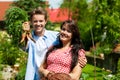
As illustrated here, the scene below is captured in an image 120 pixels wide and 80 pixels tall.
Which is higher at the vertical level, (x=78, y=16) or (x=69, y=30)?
(x=69, y=30)

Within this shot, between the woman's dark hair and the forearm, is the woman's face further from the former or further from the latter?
the forearm

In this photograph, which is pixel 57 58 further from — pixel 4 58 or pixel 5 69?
pixel 4 58

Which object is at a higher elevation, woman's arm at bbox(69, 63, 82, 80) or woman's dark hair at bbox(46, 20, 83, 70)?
woman's dark hair at bbox(46, 20, 83, 70)

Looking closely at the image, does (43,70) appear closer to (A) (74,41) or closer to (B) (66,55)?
(B) (66,55)

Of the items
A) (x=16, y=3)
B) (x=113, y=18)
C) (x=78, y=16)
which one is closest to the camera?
(x=113, y=18)

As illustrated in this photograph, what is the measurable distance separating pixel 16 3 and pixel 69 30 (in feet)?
86.9

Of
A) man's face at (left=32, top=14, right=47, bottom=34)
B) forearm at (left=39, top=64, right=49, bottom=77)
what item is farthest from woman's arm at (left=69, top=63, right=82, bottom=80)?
man's face at (left=32, top=14, right=47, bottom=34)

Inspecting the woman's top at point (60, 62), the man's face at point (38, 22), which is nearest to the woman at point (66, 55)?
the woman's top at point (60, 62)

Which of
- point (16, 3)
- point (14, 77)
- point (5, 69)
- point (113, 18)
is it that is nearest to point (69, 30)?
point (14, 77)

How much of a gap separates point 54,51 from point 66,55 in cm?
14

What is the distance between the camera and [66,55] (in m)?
4.33

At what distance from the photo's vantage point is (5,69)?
1112 centimetres

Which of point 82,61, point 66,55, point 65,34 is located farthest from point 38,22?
point 82,61

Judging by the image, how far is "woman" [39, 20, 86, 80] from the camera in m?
4.29
